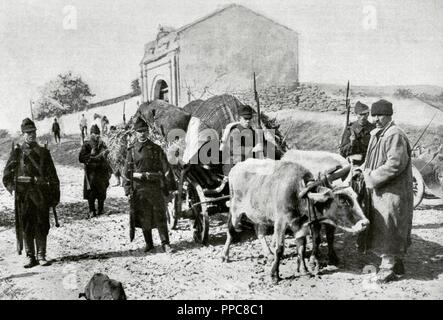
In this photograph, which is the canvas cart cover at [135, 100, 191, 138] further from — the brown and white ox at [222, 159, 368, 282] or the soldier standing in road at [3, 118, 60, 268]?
the soldier standing in road at [3, 118, 60, 268]

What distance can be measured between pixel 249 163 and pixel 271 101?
4685mm

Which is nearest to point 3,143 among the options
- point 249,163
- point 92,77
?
point 92,77

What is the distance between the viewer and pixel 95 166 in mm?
9188

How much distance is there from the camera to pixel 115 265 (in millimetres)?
5895

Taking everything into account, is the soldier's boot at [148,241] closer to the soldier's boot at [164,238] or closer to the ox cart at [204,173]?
the soldier's boot at [164,238]

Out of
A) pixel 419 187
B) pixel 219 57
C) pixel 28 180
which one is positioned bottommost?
pixel 419 187

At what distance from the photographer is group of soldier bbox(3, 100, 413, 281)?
5.00 meters

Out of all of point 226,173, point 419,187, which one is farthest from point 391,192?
point 419,187

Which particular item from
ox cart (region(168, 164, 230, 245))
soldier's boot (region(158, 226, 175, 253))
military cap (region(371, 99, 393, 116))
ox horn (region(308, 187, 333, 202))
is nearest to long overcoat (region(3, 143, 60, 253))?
soldier's boot (region(158, 226, 175, 253))

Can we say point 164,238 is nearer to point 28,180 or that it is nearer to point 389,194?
point 28,180

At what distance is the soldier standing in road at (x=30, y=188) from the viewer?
228 inches

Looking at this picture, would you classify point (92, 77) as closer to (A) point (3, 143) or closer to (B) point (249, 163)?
(A) point (3, 143)

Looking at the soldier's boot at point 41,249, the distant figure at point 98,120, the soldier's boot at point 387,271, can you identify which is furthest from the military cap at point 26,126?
the soldier's boot at point 387,271

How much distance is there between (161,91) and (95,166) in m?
2.15
